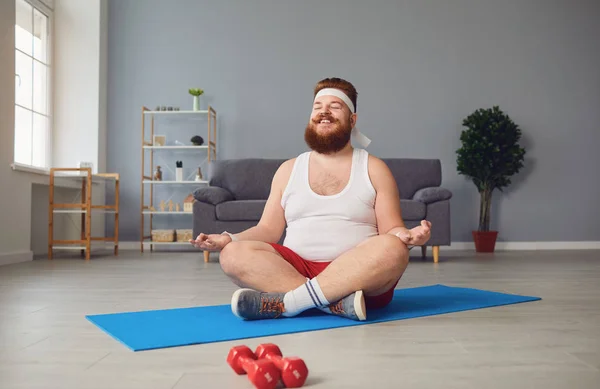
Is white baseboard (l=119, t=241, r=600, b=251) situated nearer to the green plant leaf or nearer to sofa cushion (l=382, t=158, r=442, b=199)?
the green plant leaf

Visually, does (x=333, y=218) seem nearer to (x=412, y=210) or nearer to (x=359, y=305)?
(x=359, y=305)

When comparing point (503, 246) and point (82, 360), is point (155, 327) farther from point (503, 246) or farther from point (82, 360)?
point (503, 246)

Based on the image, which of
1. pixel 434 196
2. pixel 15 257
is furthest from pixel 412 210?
pixel 15 257

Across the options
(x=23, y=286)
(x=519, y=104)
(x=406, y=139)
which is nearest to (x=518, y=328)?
(x=23, y=286)

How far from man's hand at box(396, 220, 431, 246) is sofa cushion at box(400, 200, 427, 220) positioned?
283cm

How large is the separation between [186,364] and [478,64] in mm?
5681

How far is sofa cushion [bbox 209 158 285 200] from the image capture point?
530 centimetres

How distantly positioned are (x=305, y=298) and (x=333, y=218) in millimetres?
334

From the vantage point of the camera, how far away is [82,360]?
1.39m

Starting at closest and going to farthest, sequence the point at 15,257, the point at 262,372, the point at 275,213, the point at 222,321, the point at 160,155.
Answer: the point at 262,372 → the point at 222,321 → the point at 275,213 → the point at 15,257 → the point at 160,155

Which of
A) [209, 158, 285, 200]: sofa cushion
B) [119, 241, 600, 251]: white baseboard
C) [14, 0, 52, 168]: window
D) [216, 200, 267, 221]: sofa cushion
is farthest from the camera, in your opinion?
[119, 241, 600, 251]: white baseboard

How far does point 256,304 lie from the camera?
185 centimetres

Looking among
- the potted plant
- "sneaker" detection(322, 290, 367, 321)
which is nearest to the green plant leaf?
the potted plant

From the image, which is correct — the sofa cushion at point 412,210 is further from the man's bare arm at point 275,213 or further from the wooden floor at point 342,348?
the man's bare arm at point 275,213
